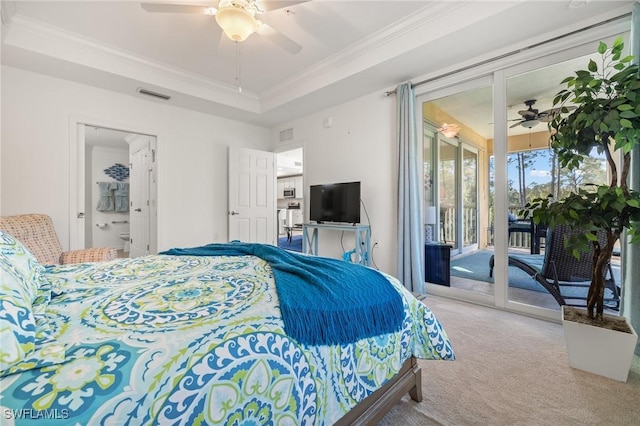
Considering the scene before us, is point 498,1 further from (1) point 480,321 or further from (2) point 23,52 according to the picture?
(2) point 23,52

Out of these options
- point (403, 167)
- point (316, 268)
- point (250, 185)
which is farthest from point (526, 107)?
point (250, 185)

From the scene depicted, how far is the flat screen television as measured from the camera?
3740 mm

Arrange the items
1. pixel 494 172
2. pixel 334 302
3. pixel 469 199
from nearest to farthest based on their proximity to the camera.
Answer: pixel 334 302
pixel 494 172
pixel 469 199

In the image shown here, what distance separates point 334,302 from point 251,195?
401 cm

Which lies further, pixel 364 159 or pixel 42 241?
pixel 364 159

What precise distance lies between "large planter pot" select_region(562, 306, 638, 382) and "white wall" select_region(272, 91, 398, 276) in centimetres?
194

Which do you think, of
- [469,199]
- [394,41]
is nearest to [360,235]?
[469,199]

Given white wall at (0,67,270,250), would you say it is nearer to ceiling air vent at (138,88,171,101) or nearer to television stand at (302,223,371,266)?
ceiling air vent at (138,88,171,101)

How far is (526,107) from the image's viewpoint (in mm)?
2768

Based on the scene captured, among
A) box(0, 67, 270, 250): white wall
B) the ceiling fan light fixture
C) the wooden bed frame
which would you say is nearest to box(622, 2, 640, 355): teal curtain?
the wooden bed frame

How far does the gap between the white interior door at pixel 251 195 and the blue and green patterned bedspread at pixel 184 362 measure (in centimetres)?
337

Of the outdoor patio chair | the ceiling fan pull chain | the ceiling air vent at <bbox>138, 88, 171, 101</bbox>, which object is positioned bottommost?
the outdoor patio chair

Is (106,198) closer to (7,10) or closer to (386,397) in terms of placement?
(7,10)

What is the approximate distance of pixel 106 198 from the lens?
243 inches
